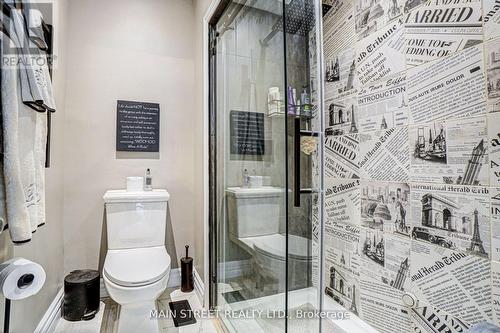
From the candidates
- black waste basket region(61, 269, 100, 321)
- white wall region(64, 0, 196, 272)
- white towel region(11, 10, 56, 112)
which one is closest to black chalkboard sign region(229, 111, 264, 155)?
white wall region(64, 0, 196, 272)

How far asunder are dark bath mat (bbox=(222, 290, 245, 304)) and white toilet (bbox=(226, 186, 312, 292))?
0.27 m

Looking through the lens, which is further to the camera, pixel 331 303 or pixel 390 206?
pixel 331 303

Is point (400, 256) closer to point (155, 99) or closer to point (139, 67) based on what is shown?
point (155, 99)

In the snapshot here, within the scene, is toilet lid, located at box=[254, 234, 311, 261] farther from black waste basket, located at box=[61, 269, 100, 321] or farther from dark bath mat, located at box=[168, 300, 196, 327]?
black waste basket, located at box=[61, 269, 100, 321]

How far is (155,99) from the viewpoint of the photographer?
2494mm

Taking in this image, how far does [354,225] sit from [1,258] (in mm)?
1807

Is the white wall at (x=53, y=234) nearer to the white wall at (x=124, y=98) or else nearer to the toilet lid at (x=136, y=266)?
the white wall at (x=124, y=98)

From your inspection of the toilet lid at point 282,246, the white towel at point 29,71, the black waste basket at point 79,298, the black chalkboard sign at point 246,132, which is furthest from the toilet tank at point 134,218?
the white towel at point 29,71

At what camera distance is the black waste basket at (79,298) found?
1.89 meters

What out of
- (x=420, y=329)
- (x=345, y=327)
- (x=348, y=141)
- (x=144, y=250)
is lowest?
(x=345, y=327)

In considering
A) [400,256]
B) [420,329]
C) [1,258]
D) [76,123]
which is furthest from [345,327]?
[76,123]

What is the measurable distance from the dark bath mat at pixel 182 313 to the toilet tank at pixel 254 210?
0.68m

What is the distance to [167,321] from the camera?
1.90 metres

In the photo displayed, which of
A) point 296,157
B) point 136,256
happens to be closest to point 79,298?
point 136,256
